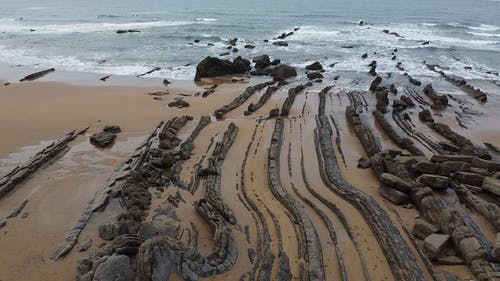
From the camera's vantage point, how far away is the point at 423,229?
11773mm

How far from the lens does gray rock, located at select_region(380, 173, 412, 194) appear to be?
541 inches

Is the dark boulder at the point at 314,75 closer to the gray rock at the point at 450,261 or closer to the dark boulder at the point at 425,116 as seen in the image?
the dark boulder at the point at 425,116

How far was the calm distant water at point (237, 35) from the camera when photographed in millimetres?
38406

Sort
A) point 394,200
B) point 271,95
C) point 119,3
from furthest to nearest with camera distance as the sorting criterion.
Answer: point 119,3 < point 271,95 < point 394,200

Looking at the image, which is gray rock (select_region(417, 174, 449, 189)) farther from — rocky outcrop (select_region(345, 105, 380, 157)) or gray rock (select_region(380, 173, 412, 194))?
rocky outcrop (select_region(345, 105, 380, 157))

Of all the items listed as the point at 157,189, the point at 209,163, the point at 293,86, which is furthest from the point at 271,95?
the point at 157,189

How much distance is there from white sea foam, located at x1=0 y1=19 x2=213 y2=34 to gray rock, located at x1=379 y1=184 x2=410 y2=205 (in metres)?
50.6

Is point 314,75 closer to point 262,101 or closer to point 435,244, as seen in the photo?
point 262,101

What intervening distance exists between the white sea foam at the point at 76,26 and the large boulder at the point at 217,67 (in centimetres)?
2969

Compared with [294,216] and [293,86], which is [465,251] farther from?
[293,86]

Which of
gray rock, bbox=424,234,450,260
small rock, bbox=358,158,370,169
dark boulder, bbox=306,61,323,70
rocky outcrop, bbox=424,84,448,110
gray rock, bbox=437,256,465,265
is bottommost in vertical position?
dark boulder, bbox=306,61,323,70

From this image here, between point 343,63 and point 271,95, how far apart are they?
14.0 m

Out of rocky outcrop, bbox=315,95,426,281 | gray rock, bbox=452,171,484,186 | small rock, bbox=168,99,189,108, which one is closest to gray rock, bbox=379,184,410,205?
rocky outcrop, bbox=315,95,426,281

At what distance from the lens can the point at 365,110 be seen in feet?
79.3
